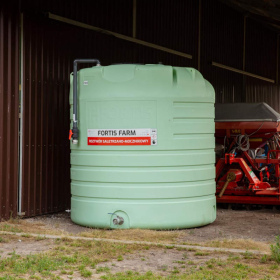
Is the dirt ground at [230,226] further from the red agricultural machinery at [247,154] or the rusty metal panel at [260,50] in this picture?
the rusty metal panel at [260,50]

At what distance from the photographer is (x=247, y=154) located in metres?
11.2

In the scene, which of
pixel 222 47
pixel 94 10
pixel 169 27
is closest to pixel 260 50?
pixel 222 47

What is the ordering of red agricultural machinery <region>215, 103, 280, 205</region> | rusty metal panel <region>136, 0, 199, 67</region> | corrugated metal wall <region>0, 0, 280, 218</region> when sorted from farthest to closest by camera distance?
1. rusty metal panel <region>136, 0, 199, 67</region>
2. red agricultural machinery <region>215, 103, 280, 205</region>
3. corrugated metal wall <region>0, 0, 280, 218</region>

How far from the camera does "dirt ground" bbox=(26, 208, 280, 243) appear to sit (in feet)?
25.9

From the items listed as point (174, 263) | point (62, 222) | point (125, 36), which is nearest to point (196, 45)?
point (125, 36)

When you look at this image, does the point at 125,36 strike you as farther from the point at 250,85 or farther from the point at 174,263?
the point at 250,85

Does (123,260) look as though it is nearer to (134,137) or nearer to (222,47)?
(134,137)

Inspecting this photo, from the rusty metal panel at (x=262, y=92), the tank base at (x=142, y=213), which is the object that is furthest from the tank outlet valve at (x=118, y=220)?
the rusty metal panel at (x=262, y=92)

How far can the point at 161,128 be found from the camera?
8109 mm

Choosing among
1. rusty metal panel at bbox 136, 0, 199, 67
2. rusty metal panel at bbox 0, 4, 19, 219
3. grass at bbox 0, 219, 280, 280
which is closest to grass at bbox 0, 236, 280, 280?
grass at bbox 0, 219, 280, 280

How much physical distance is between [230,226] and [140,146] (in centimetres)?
207

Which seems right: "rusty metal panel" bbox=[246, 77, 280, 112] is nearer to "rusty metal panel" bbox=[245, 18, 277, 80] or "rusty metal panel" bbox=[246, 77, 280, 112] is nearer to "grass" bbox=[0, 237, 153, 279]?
"rusty metal panel" bbox=[245, 18, 277, 80]

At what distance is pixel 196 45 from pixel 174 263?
32.5ft

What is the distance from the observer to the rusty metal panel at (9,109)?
8766mm
